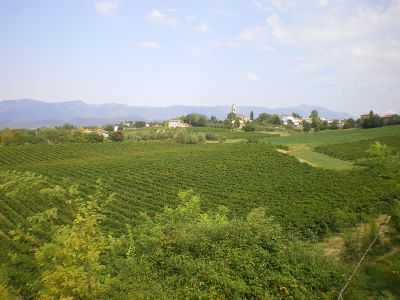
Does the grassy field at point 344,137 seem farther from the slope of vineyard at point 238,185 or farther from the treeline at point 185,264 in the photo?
the treeline at point 185,264

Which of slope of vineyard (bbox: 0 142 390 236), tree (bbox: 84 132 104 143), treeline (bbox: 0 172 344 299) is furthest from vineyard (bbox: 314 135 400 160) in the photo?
tree (bbox: 84 132 104 143)

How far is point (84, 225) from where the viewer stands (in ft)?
17.4

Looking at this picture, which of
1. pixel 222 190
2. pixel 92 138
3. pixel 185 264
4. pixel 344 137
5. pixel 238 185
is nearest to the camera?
pixel 185 264

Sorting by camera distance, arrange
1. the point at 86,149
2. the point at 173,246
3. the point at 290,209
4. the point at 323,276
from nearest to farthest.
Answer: the point at 323,276
the point at 173,246
the point at 290,209
the point at 86,149

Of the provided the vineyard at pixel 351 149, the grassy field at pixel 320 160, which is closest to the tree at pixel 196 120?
the grassy field at pixel 320 160

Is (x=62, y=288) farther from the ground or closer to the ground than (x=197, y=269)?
farther from the ground

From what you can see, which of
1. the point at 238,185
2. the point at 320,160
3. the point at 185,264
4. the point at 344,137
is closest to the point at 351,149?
the point at 320,160

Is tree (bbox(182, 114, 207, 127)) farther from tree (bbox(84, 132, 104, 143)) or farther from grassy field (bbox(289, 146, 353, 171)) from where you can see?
grassy field (bbox(289, 146, 353, 171))

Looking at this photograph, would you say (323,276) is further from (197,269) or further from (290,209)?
(290,209)

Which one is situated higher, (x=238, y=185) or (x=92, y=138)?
(x=238, y=185)

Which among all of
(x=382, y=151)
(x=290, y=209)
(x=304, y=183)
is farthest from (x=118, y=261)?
(x=304, y=183)

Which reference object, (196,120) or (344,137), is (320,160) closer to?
(344,137)

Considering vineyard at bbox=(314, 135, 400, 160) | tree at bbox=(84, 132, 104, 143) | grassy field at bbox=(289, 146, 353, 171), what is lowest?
tree at bbox=(84, 132, 104, 143)

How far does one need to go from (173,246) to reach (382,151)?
813 centimetres
